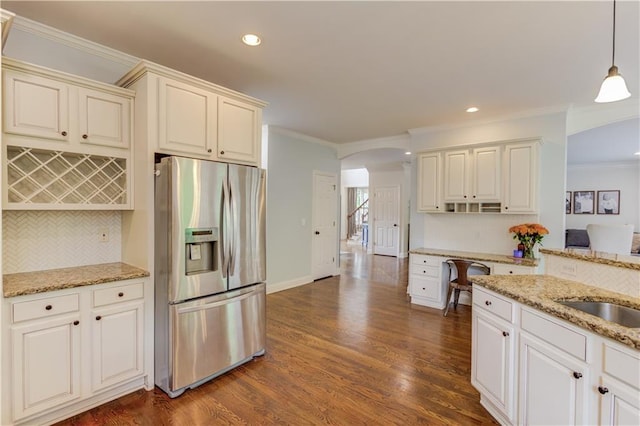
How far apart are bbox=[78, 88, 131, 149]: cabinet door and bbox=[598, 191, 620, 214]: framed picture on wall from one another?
1068 centimetres

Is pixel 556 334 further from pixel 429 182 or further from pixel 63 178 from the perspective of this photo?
pixel 63 178

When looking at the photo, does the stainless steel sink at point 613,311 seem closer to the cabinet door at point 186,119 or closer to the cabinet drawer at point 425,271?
the cabinet drawer at point 425,271

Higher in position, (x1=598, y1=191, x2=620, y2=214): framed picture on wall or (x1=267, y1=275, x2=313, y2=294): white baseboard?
(x1=598, y1=191, x2=620, y2=214): framed picture on wall

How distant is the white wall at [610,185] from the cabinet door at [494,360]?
862 cm

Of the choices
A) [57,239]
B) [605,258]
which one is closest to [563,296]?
[605,258]

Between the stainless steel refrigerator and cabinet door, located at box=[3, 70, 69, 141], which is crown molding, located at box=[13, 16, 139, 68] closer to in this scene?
cabinet door, located at box=[3, 70, 69, 141]

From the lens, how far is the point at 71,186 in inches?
94.7

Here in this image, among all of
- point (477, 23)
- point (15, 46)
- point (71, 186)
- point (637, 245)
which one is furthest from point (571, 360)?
point (637, 245)

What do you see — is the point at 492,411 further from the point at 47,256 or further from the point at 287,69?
the point at 47,256

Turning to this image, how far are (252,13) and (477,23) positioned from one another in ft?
5.16

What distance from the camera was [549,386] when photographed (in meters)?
1.59

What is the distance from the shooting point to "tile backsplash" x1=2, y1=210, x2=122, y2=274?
2193 millimetres

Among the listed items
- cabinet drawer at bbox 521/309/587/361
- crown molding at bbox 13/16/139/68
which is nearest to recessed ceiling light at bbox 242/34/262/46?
crown molding at bbox 13/16/139/68

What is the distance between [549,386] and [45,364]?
9.66ft
